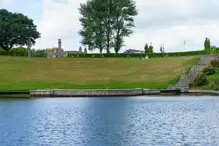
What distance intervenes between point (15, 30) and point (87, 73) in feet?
196

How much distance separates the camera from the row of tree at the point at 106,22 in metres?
131

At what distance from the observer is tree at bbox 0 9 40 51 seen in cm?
14812

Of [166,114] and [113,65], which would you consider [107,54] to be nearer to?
[113,65]

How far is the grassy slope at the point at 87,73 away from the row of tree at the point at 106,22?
36.7 feet

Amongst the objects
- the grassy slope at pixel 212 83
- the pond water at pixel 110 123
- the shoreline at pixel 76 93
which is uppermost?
the grassy slope at pixel 212 83

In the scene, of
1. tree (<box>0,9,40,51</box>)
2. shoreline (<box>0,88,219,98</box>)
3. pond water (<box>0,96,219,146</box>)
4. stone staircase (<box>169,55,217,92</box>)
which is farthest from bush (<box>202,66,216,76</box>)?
tree (<box>0,9,40,51</box>)


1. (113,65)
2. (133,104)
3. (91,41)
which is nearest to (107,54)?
(91,41)

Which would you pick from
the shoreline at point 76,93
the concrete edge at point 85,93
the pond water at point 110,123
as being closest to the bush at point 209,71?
the shoreline at point 76,93

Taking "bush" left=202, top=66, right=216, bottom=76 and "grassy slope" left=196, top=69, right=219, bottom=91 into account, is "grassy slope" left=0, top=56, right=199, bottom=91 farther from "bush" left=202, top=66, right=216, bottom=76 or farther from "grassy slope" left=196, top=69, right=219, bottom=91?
"grassy slope" left=196, top=69, right=219, bottom=91

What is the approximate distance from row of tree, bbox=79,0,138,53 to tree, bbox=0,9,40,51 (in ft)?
89.5

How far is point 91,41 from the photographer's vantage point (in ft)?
428

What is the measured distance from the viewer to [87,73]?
99812 mm

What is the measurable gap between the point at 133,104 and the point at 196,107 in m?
10.0

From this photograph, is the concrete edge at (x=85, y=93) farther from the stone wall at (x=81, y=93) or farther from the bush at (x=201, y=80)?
the bush at (x=201, y=80)
